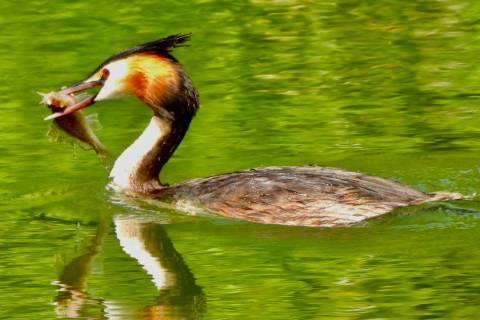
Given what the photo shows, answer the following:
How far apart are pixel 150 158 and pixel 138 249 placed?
4.69ft

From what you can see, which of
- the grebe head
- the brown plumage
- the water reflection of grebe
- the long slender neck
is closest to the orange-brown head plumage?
the grebe head

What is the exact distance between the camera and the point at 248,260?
11.2m

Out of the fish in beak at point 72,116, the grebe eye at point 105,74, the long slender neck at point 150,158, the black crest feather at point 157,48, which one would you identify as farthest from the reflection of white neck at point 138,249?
the black crest feather at point 157,48

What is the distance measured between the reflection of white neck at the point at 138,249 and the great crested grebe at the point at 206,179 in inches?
15.9

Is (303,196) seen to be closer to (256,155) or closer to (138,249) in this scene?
(138,249)

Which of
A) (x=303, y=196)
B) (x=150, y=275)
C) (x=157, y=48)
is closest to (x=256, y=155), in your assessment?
(x=157, y=48)

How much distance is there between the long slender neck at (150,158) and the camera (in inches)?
512

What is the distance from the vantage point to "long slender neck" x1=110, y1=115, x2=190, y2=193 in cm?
1299

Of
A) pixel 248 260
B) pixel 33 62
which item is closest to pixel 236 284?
pixel 248 260

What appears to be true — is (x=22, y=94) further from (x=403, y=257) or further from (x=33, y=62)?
(x=403, y=257)

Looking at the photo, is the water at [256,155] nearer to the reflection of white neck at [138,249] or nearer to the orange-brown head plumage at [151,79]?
the reflection of white neck at [138,249]

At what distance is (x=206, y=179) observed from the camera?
491 inches

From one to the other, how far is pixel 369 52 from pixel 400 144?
3.62 metres

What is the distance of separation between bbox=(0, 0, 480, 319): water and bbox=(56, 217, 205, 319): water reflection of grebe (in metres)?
0.02
